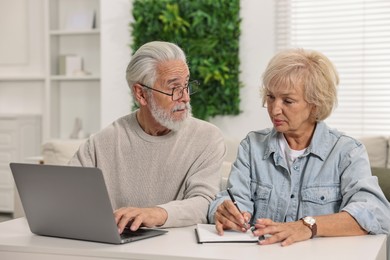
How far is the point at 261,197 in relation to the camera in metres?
2.38

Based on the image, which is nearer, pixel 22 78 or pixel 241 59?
pixel 241 59

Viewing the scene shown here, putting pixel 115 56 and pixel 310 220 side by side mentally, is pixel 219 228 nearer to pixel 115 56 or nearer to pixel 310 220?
pixel 310 220

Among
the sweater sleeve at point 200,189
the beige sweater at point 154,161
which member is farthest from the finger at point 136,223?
the beige sweater at point 154,161

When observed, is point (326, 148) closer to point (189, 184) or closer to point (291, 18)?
point (189, 184)

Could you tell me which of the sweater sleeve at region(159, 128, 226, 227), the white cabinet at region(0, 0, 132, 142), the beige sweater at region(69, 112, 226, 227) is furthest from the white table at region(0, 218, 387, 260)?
the white cabinet at region(0, 0, 132, 142)

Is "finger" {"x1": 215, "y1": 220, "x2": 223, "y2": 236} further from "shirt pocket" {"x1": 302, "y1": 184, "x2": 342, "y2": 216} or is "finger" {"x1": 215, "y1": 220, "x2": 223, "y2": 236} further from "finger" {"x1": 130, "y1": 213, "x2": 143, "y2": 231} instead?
"shirt pocket" {"x1": 302, "y1": 184, "x2": 342, "y2": 216}

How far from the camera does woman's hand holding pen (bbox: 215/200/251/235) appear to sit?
2105 mm

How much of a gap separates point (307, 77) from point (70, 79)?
4705 mm

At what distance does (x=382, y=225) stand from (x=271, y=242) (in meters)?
0.41

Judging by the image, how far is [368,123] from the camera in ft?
17.4

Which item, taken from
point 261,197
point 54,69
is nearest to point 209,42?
point 54,69

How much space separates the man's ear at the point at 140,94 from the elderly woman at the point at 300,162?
51 centimetres

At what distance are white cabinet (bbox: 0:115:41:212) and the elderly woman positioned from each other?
4691 mm

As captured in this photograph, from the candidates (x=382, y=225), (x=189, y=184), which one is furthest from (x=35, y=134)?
(x=382, y=225)
